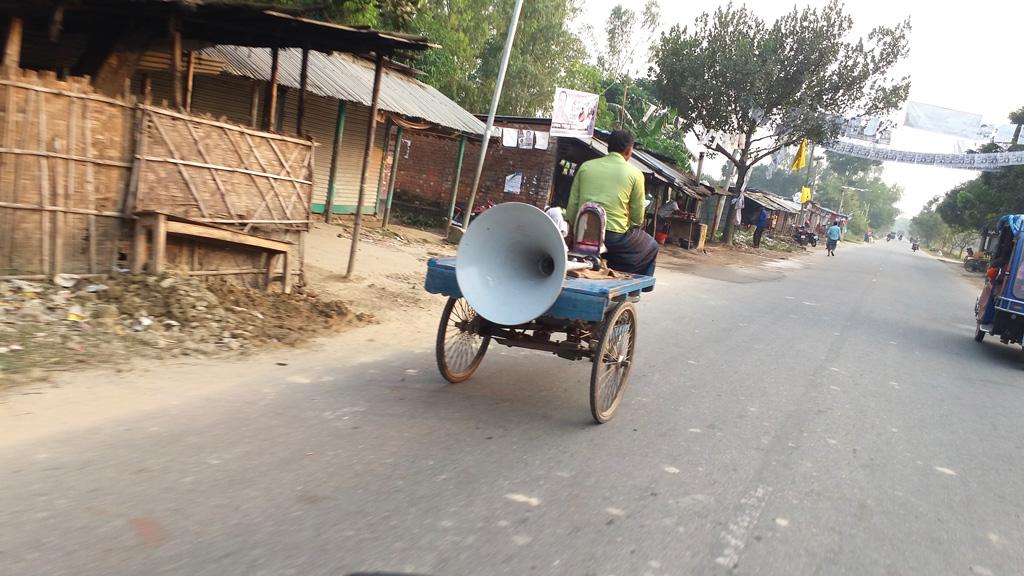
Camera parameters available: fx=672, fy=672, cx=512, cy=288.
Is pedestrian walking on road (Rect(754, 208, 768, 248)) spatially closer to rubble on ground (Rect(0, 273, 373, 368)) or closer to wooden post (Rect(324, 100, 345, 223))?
wooden post (Rect(324, 100, 345, 223))

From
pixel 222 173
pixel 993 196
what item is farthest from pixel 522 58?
pixel 222 173

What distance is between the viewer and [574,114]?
14.4 metres

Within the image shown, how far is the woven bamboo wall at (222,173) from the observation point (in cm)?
604

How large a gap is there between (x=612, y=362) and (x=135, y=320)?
3.91 m

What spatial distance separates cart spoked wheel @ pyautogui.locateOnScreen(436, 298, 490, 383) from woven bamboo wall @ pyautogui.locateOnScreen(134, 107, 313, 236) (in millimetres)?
2791

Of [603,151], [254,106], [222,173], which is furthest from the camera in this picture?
[603,151]

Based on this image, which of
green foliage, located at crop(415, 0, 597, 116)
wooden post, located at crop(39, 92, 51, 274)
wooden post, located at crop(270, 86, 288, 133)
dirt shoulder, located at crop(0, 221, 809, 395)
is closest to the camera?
dirt shoulder, located at crop(0, 221, 809, 395)

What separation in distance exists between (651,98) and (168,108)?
39.8 m

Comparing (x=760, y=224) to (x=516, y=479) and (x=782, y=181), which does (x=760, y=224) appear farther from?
(x=782, y=181)

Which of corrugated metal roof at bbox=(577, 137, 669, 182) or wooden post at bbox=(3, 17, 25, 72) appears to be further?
corrugated metal roof at bbox=(577, 137, 669, 182)

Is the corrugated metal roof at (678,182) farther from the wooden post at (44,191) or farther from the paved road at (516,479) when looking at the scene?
the wooden post at (44,191)

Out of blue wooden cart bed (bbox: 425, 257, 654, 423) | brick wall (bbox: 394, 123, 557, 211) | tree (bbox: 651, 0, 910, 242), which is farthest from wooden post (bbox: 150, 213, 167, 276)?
tree (bbox: 651, 0, 910, 242)

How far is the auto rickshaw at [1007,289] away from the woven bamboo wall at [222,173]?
30.5 ft

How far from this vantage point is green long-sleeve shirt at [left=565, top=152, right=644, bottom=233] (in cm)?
512
